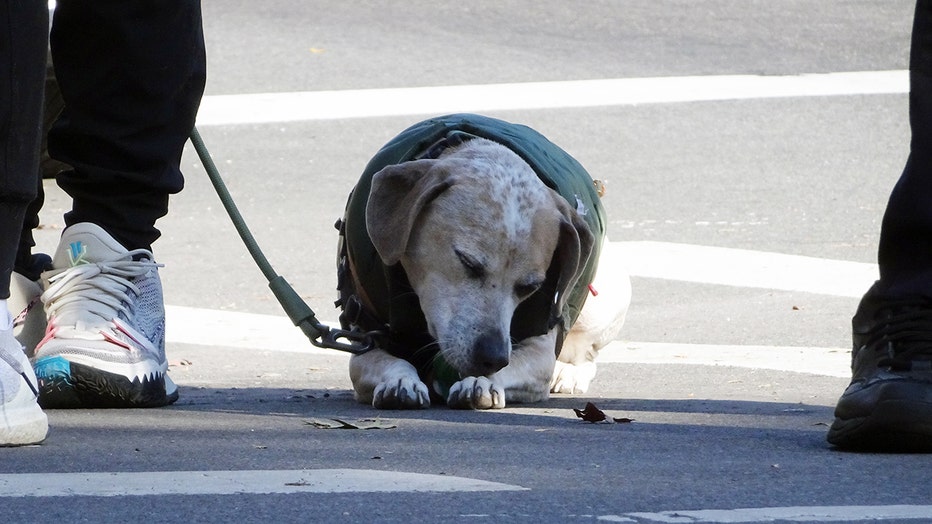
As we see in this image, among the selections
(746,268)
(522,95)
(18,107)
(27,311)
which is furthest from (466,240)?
(522,95)

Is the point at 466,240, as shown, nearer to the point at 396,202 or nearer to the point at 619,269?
the point at 396,202

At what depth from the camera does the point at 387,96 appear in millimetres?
10477

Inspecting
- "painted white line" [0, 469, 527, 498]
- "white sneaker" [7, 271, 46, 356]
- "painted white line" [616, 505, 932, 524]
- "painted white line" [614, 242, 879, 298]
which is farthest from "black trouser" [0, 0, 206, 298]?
"painted white line" [614, 242, 879, 298]

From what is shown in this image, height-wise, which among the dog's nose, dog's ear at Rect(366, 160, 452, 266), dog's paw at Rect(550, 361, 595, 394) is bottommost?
dog's paw at Rect(550, 361, 595, 394)

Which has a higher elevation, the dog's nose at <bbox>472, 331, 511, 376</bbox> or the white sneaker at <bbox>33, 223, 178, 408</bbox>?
the white sneaker at <bbox>33, 223, 178, 408</bbox>

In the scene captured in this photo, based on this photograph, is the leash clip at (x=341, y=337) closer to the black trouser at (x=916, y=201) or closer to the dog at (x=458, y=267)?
the dog at (x=458, y=267)

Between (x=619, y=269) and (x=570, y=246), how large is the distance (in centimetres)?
121

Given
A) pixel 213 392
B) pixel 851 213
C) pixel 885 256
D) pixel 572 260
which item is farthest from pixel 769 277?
pixel 885 256

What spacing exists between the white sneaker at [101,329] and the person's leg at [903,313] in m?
1.69

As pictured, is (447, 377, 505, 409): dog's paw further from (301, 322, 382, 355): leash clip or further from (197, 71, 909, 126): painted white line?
(197, 71, 909, 126): painted white line

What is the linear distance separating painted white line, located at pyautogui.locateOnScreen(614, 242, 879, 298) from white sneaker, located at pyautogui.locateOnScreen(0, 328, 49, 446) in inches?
183

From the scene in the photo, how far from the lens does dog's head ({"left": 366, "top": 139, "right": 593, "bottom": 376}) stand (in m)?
4.32

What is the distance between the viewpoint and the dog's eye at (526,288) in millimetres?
4453

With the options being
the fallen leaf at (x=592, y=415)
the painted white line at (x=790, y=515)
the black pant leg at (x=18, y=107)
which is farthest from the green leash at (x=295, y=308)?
the painted white line at (x=790, y=515)
